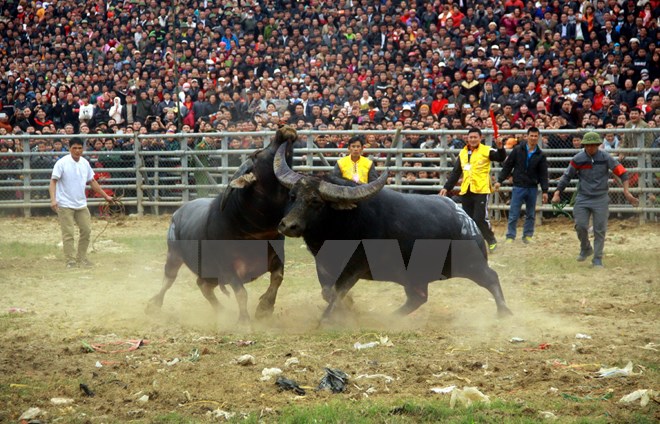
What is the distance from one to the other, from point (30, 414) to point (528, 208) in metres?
9.97

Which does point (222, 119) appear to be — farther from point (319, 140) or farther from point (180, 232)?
point (180, 232)

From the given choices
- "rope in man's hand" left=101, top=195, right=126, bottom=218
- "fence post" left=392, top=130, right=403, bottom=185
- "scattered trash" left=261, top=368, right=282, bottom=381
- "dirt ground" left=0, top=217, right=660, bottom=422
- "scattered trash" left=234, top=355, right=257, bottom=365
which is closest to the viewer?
"dirt ground" left=0, top=217, right=660, bottom=422

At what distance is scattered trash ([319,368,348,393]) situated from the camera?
6.16 m

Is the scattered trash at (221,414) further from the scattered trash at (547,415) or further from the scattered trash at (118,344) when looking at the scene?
the scattered trash at (118,344)

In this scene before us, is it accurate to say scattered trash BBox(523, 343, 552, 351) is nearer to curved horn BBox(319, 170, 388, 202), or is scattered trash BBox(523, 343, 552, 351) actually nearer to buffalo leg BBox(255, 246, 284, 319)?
curved horn BBox(319, 170, 388, 202)

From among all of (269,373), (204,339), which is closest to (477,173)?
(204,339)

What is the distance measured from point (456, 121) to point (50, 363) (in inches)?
445

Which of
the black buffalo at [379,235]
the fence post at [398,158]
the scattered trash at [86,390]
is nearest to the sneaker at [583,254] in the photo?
the black buffalo at [379,235]

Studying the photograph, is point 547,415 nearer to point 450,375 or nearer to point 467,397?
point 467,397

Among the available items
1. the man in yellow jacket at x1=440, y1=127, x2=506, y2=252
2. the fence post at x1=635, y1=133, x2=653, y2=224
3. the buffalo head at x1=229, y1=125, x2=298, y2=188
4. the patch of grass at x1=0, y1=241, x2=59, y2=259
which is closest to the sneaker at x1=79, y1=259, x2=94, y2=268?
the patch of grass at x1=0, y1=241, x2=59, y2=259

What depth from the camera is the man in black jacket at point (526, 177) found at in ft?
45.4

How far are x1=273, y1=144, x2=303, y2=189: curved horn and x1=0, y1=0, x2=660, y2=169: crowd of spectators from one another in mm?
8252

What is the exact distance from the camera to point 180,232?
9.77 metres

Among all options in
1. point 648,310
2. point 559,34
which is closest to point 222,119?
point 559,34
